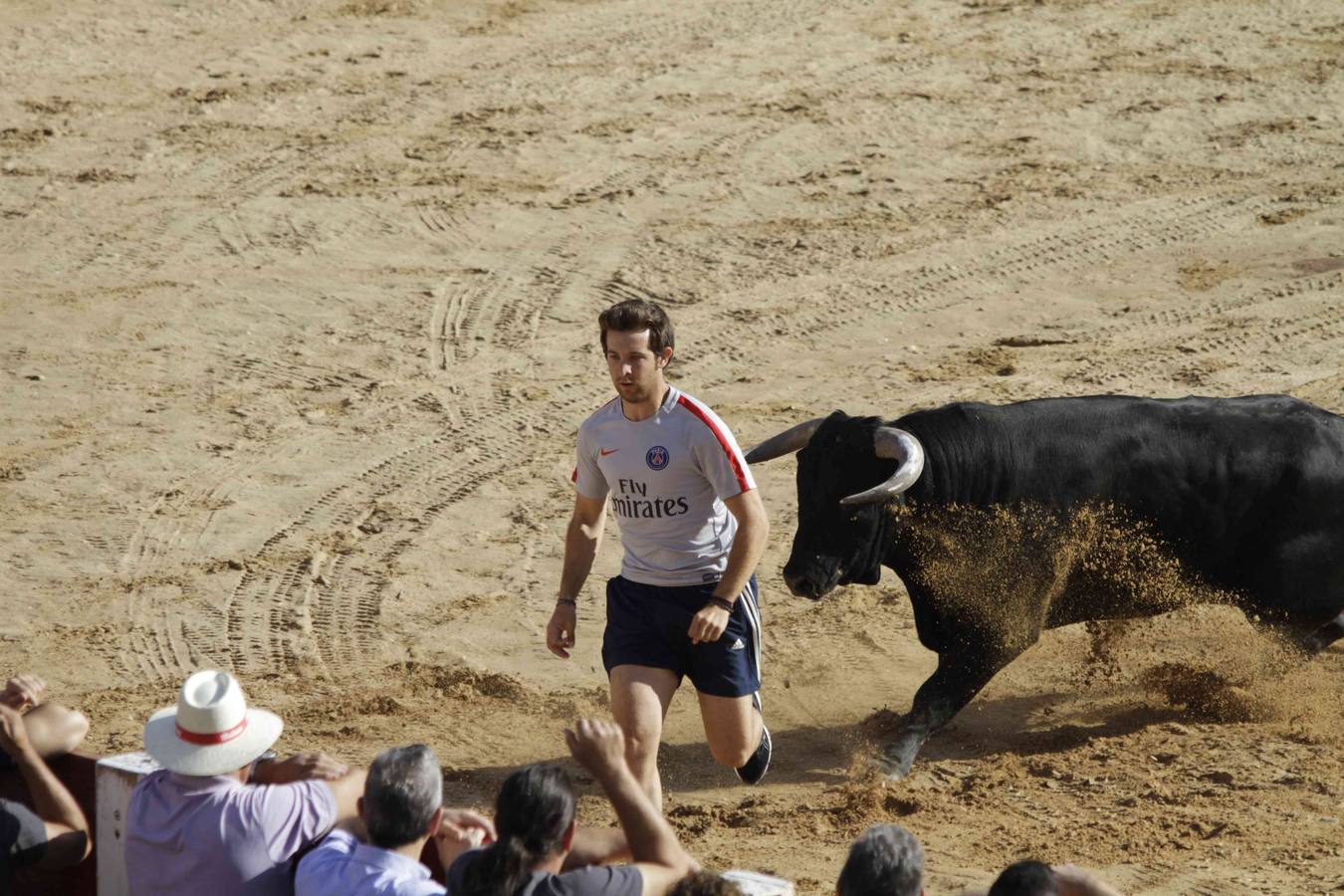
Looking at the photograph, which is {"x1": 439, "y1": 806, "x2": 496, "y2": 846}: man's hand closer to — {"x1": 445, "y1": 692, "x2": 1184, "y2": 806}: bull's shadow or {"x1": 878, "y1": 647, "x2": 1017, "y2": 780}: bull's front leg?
{"x1": 445, "y1": 692, "x2": 1184, "y2": 806}: bull's shadow

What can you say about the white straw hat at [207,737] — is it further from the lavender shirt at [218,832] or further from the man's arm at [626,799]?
the man's arm at [626,799]

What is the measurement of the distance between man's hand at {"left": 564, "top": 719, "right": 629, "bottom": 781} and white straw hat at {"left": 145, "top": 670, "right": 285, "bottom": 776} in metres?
0.88

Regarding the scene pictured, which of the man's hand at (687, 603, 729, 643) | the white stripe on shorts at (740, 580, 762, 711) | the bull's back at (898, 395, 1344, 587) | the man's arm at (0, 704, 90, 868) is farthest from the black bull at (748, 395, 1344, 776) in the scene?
the man's arm at (0, 704, 90, 868)

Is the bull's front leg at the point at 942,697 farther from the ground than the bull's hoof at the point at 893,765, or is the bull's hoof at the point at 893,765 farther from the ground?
the bull's front leg at the point at 942,697

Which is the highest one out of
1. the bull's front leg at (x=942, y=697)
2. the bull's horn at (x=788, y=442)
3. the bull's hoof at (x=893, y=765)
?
the bull's horn at (x=788, y=442)

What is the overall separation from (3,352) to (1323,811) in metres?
8.96

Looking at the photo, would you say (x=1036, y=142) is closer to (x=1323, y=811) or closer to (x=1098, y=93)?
(x=1098, y=93)

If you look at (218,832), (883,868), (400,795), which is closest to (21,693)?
(218,832)

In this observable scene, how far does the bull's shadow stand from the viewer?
7598 mm

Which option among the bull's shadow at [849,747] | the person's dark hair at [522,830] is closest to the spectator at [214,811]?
the person's dark hair at [522,830]

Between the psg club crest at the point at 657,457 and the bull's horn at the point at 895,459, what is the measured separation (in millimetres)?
1337

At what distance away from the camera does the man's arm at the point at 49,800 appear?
4879mm

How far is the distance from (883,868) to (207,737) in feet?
5.98

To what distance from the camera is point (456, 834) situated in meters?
4.69
